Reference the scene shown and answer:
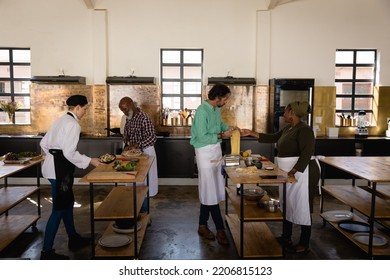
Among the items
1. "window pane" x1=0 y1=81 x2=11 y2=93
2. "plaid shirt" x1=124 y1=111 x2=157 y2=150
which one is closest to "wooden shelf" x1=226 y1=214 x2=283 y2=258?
"plaid shirt" x1=124 y1=111 x2=157 y2=150

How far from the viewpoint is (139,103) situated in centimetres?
757

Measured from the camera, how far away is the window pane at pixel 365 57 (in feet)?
25.3

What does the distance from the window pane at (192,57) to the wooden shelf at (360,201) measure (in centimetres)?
375

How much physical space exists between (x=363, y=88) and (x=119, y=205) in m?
5.96

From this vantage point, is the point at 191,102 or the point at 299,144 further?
the point at 191,102

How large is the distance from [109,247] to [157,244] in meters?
0.66

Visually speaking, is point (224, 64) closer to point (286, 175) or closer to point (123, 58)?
point (123, 58)

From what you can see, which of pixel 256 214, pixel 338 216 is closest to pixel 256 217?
pixel 256 214

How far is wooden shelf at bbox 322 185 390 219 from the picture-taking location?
3895 mm

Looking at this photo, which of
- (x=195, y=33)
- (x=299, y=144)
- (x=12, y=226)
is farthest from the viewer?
(x=195, y=33)

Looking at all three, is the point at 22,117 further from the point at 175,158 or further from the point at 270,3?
the point at 270,3

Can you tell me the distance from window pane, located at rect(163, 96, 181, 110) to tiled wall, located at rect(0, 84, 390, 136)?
160 mm

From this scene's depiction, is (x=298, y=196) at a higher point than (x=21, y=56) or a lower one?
lower

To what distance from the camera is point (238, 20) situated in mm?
7465
